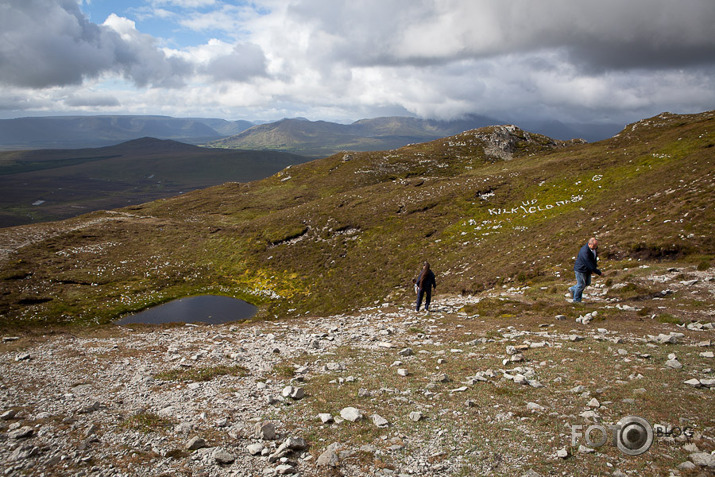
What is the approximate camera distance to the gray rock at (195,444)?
9336mm

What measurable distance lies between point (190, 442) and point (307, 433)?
324 centimetres

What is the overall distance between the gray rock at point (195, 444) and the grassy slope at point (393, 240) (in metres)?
24.4

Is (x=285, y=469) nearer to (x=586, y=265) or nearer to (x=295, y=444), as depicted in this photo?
(x=295, y=444)

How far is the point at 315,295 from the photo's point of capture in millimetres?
43031

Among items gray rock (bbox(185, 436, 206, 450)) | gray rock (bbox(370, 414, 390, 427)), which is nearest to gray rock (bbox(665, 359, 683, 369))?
gray rock (bbox(370, 414, 390, 427))

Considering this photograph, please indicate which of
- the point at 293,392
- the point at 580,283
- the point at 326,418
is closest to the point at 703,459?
the point at 326,418

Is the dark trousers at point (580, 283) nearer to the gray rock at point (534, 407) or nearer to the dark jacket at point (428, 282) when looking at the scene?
the dark jacket at point (428, 282)

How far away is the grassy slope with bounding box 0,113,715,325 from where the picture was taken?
93.7 ft

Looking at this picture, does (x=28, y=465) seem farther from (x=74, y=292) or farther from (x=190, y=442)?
(x=74, y=292)

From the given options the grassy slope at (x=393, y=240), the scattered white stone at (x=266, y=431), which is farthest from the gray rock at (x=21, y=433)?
the grassy slope at (x=393, y=240)

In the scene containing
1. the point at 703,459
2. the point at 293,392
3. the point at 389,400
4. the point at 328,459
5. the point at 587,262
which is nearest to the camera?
the point at 703,459

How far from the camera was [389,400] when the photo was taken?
11.5 meters

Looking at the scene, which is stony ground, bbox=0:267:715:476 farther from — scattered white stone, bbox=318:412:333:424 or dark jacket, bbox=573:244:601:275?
dark jacket, bbox=573:244:601:275

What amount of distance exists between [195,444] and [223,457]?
1122 mm
